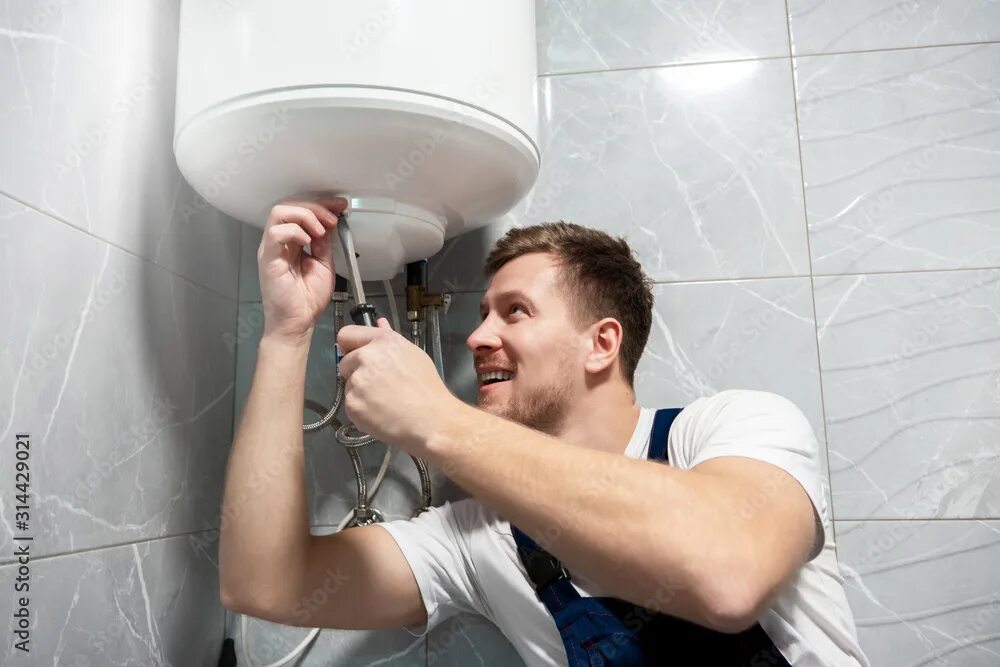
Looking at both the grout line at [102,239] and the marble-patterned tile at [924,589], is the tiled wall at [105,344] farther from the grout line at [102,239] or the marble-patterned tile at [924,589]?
the marble-patterned tile at [924,589]

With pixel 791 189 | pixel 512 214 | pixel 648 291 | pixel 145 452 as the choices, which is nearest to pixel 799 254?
pixel 791 189

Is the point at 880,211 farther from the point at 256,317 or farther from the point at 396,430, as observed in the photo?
the point at 256,317

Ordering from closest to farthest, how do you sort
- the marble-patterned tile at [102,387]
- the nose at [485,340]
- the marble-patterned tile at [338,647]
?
the marble-patterned tile at [102,387], the nose at [485,340], the marble-patterned tile at [338,647]

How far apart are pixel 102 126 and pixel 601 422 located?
30.4 inches

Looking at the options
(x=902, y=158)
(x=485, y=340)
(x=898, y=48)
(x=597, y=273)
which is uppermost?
(x=898, y=48)

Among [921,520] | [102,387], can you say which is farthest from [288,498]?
Result: [921,520]

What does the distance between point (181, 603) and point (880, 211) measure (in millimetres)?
1298

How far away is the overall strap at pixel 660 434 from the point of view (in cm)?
93

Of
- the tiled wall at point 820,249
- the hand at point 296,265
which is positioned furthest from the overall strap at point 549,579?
the hand at point 296,265

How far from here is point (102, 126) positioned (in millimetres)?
867

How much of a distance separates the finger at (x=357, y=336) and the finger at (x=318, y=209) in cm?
16

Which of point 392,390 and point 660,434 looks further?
point 660,434

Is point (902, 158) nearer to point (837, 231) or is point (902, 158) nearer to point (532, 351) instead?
point (837, 231)

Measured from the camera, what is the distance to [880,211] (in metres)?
1.20
